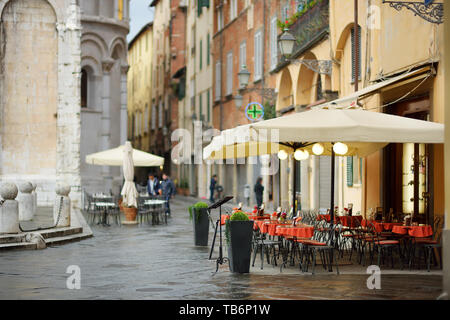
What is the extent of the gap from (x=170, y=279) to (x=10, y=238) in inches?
237

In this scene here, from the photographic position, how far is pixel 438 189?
14.4 m

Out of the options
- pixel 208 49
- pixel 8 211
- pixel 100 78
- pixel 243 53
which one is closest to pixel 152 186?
pixel 100 78

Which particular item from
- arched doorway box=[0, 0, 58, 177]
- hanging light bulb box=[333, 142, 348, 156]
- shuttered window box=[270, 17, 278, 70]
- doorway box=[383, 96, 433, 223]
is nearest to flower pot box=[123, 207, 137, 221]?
arched doorway box=[0, 0, 58, 177]

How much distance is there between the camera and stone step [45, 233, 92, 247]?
55.6 feet

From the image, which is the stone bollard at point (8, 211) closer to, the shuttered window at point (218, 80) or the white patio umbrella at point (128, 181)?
the white patio umbrella at point (128, 181)

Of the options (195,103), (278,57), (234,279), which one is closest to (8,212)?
(234,279)

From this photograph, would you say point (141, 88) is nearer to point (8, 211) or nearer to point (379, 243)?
point (8, 211)

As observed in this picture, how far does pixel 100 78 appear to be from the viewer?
125ft

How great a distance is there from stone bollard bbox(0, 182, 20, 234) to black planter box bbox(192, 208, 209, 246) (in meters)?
3.69

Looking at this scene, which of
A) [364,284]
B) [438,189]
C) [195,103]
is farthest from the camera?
[195,103]

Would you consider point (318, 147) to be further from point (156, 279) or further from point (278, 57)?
point (278, 57)

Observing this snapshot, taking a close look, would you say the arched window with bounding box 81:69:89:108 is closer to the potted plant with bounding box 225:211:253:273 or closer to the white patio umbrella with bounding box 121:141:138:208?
the white patio umbrella with bounding box 121:141:138:208

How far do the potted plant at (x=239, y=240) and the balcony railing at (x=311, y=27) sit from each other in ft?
40.1

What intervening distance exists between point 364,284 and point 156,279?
2830mm
